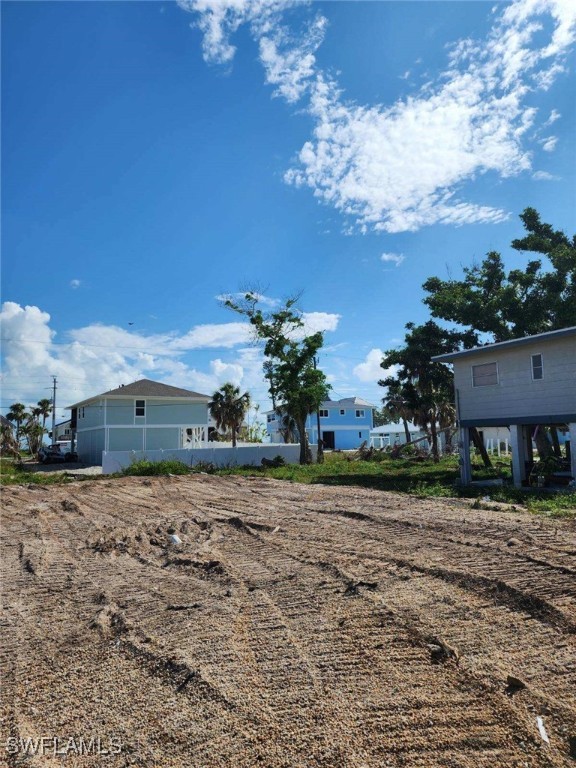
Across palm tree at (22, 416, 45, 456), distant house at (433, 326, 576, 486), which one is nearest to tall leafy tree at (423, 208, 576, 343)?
distant house at (433, 326, 576, 486)

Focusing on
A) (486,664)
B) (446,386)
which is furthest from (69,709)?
(446,386)

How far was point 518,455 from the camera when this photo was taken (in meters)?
16.1

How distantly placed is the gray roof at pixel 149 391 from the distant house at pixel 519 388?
22.0 meters

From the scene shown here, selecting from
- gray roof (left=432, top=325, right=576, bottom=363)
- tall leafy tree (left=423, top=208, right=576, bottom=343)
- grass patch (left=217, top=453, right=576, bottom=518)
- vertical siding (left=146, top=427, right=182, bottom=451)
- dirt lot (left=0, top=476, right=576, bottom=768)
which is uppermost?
tall leafy tree (left=423, top=208, right=576, bottom=343)

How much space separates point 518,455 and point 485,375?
2856 mm

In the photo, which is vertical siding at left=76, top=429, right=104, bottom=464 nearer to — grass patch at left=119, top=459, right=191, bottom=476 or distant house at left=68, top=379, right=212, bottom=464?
distant house at left=68, top=379, right=212, bottom=464

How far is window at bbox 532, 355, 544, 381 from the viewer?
613 inches

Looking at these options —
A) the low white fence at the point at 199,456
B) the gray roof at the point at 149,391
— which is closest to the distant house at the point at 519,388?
the low white fence at the point at 199,456

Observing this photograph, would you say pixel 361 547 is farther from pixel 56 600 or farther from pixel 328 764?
pixel 328 764

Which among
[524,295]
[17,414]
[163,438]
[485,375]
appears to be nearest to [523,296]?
[524,295]

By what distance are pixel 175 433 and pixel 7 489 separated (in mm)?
17448

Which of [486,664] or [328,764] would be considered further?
[486,664]

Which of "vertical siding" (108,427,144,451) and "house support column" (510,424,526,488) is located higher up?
"vertical siding" (108,427,144,451)

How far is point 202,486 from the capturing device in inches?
701
